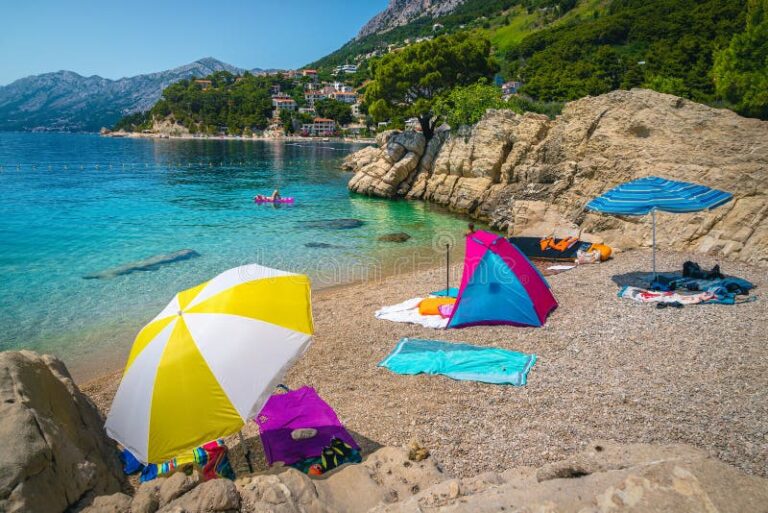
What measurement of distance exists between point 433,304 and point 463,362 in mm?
2796

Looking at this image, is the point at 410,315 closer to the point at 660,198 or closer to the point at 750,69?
the point at 660,198

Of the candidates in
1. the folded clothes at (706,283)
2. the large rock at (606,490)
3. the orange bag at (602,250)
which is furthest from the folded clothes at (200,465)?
the orange bag at (602,250)

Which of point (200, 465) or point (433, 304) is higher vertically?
point (433, 304)

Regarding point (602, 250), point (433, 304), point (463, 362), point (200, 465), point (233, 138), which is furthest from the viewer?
point (233, 138)

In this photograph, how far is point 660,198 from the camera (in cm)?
1058

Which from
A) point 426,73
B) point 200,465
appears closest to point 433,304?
point 200,465

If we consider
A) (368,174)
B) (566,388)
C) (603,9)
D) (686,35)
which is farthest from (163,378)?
(603,9)

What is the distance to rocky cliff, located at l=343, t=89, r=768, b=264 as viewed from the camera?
13.8 metres

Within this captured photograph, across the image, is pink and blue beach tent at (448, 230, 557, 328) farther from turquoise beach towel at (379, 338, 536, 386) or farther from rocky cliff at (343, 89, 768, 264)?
rocky cliff at (343, 89, 768, 264)

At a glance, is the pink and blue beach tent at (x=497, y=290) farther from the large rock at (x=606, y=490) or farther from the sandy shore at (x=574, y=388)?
the large rock at (x=606, y=490)

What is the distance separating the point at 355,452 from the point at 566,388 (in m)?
3.25

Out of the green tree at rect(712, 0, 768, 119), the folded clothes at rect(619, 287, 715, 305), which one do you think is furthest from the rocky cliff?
the green tree at rect(712, 0, 768, 119)

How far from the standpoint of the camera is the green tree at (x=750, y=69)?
28.4 metres

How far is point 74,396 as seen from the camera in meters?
5.38
